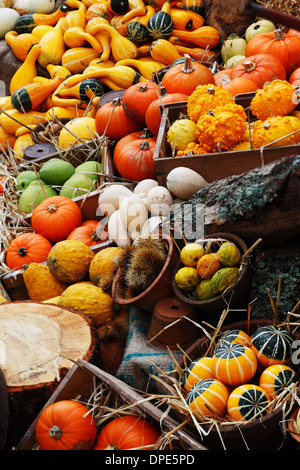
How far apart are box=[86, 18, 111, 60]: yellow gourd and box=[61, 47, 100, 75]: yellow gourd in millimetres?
156

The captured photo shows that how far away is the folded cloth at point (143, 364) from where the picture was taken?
2439 mm

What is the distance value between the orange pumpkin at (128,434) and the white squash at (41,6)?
681 cm

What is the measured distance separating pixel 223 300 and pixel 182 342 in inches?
13.6

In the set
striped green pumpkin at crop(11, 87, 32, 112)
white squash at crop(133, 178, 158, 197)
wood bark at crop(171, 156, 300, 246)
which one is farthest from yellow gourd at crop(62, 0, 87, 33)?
wood bark at crop(171, 156, 300, 246)

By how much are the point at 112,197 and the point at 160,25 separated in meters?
3.18

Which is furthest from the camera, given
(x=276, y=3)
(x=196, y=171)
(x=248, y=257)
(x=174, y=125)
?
(x=276, y=3)

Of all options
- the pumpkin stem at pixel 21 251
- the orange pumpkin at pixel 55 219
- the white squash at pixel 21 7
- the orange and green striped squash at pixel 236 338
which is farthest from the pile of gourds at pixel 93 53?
the orange and green striped squash at pixel 236 338

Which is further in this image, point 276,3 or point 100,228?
point 276,3

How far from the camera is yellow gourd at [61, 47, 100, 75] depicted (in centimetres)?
627

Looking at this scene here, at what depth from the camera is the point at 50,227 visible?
145 inches

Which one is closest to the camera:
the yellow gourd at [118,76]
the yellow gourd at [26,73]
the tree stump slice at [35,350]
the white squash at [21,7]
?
the tree stump slice at [35,350]

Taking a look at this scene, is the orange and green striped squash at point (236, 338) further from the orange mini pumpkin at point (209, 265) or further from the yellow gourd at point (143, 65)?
the yellow gourd at point (143, 65)

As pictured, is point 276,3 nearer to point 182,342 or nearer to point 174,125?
point 174,125
